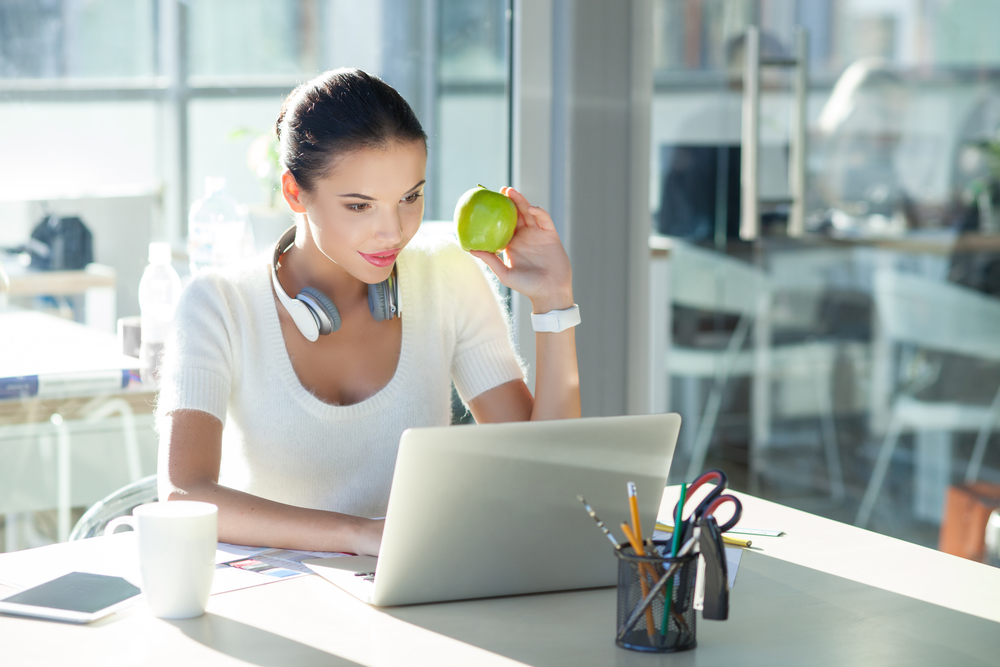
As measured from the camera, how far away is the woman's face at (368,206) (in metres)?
1.46

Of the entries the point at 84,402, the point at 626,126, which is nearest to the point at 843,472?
the point at 626,126

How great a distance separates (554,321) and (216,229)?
91 cm

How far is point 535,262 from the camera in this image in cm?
164

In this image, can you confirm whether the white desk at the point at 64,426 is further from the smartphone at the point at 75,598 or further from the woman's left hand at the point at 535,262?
the smartphone at the point at 75,598

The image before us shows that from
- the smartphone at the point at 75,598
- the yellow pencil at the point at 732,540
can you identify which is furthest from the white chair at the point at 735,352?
the smartphone at the point at 75,598

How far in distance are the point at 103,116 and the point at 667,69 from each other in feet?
5.23

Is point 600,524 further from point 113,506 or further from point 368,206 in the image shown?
point 113,506

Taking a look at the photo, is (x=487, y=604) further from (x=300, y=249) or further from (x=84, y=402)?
(x=84, y=402)

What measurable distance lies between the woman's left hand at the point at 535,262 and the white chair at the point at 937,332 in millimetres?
1833

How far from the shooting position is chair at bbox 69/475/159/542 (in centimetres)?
169

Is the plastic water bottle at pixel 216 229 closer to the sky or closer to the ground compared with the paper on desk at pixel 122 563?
closer to the sky

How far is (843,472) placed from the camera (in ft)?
11.1

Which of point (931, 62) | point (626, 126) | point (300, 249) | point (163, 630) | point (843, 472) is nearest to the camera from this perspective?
point (163, 630)

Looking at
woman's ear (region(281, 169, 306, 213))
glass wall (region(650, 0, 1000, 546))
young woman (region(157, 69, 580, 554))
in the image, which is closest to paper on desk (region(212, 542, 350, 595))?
young woman (region(157, 69, 580, 554))
